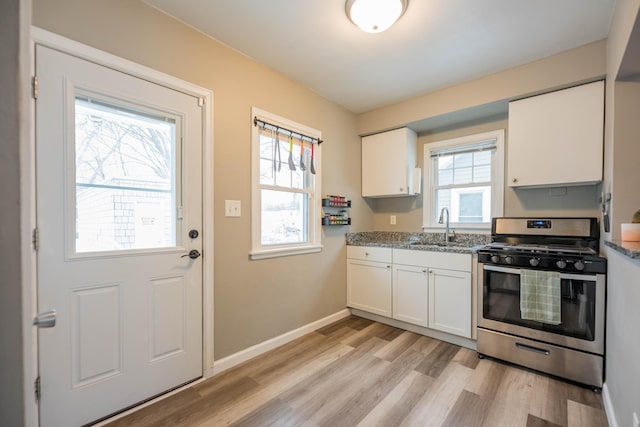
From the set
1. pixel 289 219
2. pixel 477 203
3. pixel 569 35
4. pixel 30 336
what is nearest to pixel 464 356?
pixel 477 203

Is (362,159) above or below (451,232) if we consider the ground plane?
above

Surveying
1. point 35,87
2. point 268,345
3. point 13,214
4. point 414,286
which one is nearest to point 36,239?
point 35,87

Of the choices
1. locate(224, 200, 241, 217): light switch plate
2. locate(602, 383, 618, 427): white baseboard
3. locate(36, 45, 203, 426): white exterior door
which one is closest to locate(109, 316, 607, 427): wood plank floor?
locate(602, 383, 618, 427): white baseboard

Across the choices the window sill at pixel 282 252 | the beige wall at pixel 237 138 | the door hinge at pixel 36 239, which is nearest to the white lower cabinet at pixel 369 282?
→ the beige wall at pixel 237 138

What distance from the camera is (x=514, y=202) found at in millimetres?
2744

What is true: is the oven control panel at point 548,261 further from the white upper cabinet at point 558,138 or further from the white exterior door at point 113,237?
the white exterior door at point 113,237

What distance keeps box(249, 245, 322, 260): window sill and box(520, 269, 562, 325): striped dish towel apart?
1778 mm

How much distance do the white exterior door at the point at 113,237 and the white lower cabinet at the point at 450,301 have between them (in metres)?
2.05

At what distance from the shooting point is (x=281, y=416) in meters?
1.65

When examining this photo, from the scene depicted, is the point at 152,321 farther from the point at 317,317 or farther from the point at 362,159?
the point at 362,159

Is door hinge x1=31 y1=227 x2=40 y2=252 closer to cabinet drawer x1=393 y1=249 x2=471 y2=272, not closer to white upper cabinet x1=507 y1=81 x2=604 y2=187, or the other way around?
cabinet drawer x1=393 y1=249 x2=471 y2=272

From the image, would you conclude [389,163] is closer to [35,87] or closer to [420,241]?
[420,241]

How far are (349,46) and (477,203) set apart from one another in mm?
2070

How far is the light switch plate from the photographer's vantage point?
2.16 metres
